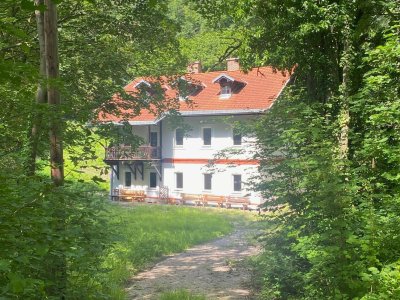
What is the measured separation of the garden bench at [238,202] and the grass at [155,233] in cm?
132

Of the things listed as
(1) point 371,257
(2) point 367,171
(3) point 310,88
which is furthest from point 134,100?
(1) point 371,257

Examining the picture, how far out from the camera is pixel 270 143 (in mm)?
9250

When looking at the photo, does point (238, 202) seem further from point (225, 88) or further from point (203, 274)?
point (203, 274)

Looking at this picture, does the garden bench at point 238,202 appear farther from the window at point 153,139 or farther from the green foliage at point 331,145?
the green foliage at point 331,145

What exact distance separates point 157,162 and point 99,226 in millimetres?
24103

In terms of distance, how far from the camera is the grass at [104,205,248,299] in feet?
39.2

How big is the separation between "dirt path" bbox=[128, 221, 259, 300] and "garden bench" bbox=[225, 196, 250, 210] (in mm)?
9950

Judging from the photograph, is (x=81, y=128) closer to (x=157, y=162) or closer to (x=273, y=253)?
(x=273, y=253)

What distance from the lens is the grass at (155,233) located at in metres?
11.9

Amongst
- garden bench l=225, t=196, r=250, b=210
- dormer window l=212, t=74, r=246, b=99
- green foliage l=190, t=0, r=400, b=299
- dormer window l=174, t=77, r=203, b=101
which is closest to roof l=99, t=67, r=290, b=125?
dormer window l=212, t=74, r=246, b=99

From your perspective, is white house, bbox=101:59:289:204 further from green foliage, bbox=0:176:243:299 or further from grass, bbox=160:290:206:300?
grass, bbox=160:290:206:300

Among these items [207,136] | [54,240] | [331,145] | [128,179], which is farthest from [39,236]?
[128,179]

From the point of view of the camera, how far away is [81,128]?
8266 mm

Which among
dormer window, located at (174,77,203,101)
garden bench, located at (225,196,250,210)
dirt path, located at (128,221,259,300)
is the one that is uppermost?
dormer window, located at (174,77,203,101)
